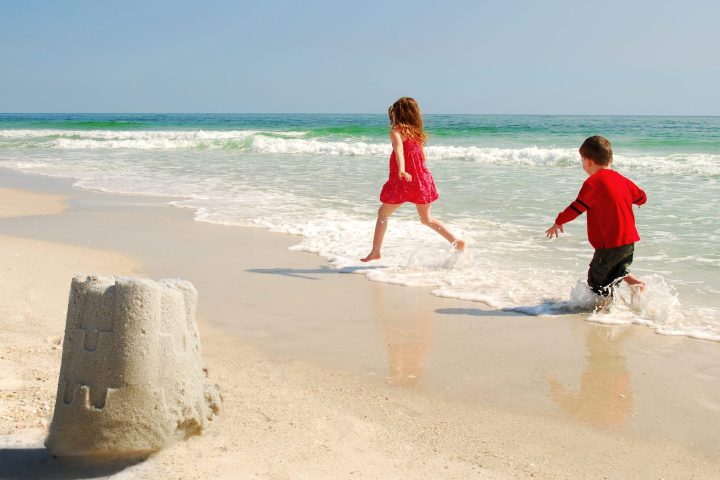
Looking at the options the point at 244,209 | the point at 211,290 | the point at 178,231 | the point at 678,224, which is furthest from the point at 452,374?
the point at 244,209

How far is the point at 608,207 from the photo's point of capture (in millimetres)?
4754

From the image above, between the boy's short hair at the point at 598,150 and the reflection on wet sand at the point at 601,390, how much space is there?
4.17 feet

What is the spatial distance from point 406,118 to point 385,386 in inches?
132

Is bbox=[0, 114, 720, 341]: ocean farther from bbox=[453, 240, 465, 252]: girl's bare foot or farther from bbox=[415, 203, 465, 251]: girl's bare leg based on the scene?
bbox=[415, 203, 465, 251]: girl's bare leg

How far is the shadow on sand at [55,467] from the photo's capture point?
7.75 ft

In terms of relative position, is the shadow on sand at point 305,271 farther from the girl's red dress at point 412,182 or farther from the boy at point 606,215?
the boy at point 606,215

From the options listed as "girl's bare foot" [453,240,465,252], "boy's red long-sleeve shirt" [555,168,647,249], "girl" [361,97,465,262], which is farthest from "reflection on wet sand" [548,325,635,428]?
"girl" [361,97,465,262]

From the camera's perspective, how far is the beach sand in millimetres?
2615

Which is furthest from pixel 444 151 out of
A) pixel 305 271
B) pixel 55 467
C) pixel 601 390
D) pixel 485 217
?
pixel 55 467

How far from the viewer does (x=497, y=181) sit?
13438 mm

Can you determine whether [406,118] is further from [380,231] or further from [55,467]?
[55,467]

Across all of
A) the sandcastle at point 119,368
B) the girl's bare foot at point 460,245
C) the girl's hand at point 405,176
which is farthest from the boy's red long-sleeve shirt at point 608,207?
the sandcastle at point 119,368

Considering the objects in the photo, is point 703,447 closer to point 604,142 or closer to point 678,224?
point 604,142

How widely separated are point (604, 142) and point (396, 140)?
6.22 feet
